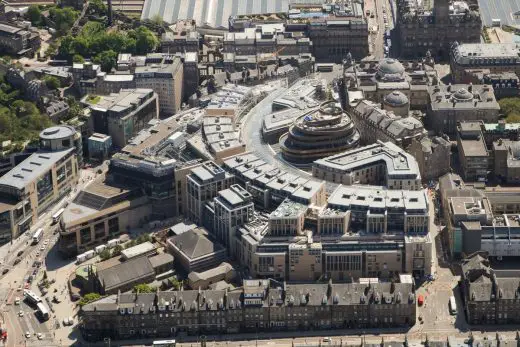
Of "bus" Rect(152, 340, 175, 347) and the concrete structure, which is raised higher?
the concrete structure

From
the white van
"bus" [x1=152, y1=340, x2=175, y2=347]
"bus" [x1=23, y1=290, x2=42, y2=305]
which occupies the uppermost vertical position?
the white van

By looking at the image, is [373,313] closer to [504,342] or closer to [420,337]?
[420,337]

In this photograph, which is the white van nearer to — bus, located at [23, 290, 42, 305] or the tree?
the tree

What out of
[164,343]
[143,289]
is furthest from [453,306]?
[143,289]

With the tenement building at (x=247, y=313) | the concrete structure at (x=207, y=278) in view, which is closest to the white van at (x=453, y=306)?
the tenement building at (x=247, y=313)

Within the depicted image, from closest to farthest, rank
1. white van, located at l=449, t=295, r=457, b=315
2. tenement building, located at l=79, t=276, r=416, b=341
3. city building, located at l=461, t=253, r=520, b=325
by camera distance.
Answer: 1. city building, located at l=461, t=253, r=520, b=325
2. tenement building, located at l=79, t=276, r=416, b=341
3. white van, located at l=449, t=295, r=457, b=315

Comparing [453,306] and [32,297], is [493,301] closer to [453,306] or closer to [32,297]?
[453,306]

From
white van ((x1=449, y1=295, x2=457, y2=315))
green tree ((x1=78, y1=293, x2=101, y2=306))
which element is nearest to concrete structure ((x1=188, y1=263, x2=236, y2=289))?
green tree ((x1=78, y1=293, x2=101, y2=306))

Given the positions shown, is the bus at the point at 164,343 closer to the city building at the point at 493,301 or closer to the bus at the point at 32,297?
the bus at the point at 32,297
